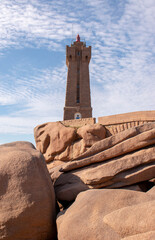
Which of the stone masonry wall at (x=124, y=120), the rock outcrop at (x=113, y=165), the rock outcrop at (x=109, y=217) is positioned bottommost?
the rock outcrop at (x=109, y=217)

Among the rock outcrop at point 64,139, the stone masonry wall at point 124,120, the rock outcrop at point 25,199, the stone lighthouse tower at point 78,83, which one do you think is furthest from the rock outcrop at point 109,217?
the stone lighthouse tower at point 78,83

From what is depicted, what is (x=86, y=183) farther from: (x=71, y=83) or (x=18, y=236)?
(x=71, y=83)

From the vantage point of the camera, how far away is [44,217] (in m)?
4.01

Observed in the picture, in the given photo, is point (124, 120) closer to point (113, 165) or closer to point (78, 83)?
point (113, 165)

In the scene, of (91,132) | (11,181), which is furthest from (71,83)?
(11,181)

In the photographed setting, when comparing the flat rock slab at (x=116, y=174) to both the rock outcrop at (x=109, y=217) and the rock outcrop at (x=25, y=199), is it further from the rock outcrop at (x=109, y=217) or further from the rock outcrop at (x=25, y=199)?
the rock outcrop at (x=109, y=217)

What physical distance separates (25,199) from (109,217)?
1618mm

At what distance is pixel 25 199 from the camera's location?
3.86 m

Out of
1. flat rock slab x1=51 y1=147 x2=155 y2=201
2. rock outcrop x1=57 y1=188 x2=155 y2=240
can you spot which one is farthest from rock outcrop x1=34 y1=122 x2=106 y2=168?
rock outcrop x1=57 y1=188 x2=155 y2=240

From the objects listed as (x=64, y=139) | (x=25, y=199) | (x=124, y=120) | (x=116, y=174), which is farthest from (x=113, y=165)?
(x=64, y=139)

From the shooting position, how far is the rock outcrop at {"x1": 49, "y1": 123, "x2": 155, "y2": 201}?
5.13 m

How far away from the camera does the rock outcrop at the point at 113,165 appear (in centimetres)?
513

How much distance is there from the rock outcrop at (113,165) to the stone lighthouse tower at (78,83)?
16.9 metres

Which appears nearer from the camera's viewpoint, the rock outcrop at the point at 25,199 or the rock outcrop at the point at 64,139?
the rock outcrop at the point at 25,199
